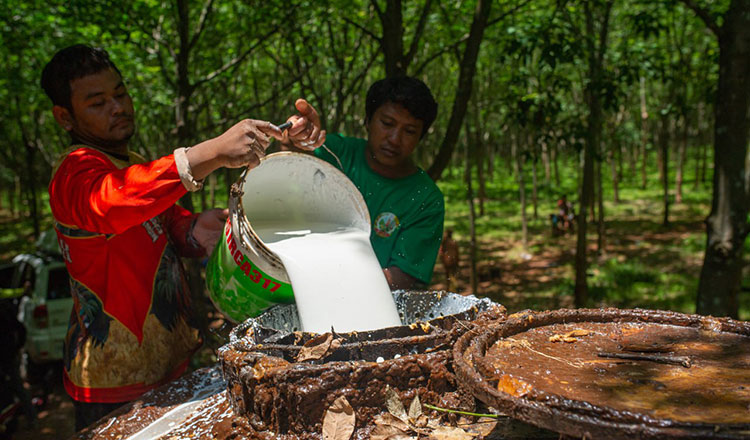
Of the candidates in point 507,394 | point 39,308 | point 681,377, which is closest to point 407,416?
point 507,394

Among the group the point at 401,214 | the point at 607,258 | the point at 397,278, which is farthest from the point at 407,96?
the point at 607,258

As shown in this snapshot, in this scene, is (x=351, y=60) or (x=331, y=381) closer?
(x=331, y=381)

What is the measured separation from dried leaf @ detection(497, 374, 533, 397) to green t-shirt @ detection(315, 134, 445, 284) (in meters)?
1.34

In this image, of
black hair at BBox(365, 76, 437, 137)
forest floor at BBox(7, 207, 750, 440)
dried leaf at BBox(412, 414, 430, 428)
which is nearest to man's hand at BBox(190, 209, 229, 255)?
black hair at BBox(365, 76, 437, 137)

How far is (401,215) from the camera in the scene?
101 inches

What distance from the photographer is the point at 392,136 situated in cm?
255

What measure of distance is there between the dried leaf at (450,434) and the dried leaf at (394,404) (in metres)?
0.09

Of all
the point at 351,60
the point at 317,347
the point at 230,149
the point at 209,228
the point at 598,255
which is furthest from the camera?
the point at 598,255

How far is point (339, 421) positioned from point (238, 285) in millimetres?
795

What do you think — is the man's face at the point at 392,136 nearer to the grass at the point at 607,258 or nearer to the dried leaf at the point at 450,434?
the dried leaf at the point at 450,434

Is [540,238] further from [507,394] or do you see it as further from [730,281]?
[507,394]

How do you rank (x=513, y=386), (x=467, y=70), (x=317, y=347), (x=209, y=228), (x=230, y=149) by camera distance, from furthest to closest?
(x=467, y=70) < (x=209, y=228) < (x=230, y=149) < (x=317, y=347) < (x=513, y=386)

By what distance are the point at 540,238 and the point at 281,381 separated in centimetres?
1288

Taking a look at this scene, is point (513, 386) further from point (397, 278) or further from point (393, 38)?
point (393, 38)
